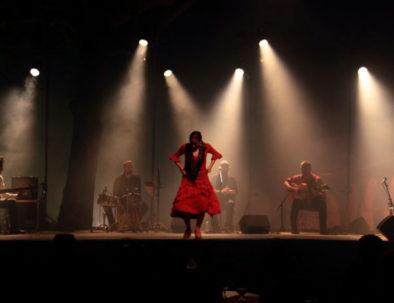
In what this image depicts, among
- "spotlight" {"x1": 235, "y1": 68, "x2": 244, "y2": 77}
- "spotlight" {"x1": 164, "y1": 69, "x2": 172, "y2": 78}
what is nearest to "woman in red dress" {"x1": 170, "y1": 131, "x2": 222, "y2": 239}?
"spotlight" {"x1": 164, "y1": 69, "x2": 172, "y2": 78}

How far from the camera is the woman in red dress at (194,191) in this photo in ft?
28.3

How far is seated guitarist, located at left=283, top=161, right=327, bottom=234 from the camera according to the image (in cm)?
1196

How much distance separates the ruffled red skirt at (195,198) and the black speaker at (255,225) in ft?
8.80

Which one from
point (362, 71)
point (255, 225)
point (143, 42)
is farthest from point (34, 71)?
point (362, 71)

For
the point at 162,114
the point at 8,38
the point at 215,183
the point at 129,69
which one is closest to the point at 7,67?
the point at 8,38

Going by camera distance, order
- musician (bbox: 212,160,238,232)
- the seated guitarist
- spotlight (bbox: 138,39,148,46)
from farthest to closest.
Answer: spotlight (bbox: 138,39,148,46) < musician (bbox: 212,160,238,232) < the seated guitarist

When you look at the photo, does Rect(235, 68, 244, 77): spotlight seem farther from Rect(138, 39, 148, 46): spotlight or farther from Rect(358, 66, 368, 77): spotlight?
Rect(358, 66, 368, 77): spotlight

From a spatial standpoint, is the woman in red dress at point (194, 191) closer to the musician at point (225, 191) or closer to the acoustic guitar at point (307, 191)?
the acoustic guitar at point (307, 191)

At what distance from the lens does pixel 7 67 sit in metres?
14.1

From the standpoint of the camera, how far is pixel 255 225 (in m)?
11.3

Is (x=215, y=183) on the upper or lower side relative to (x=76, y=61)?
lower

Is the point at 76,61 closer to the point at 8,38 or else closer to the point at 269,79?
the point at 8,38
